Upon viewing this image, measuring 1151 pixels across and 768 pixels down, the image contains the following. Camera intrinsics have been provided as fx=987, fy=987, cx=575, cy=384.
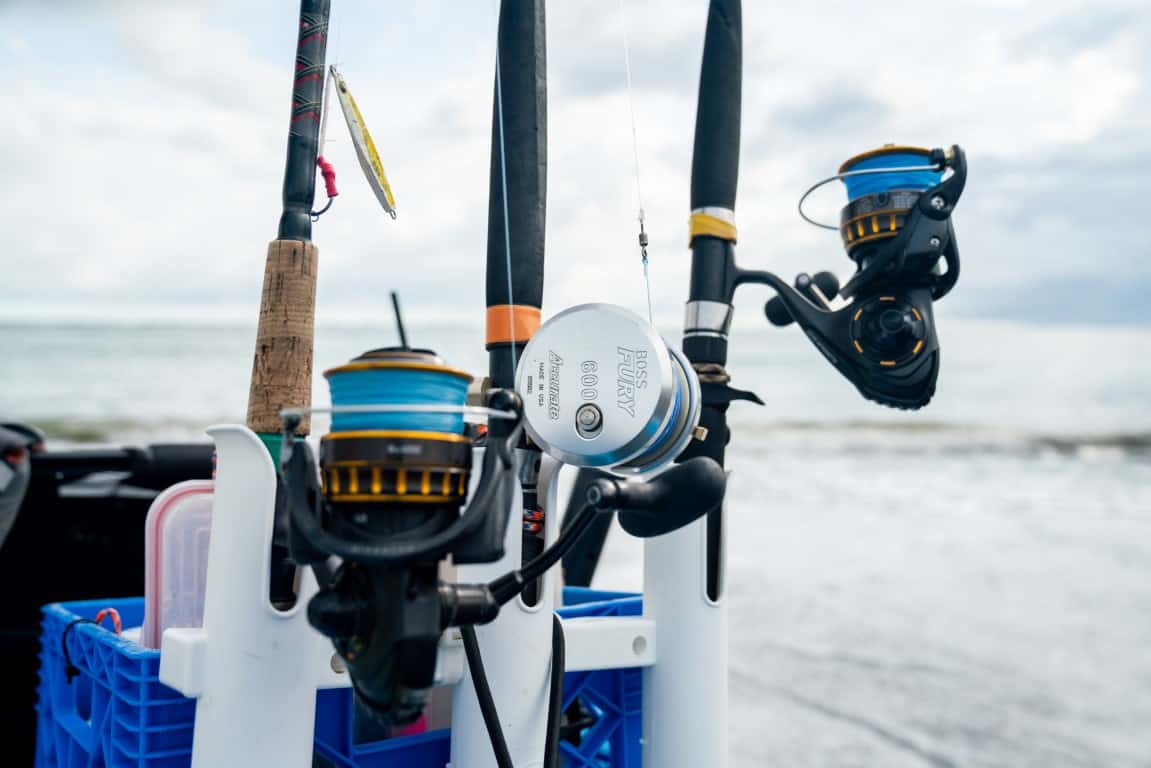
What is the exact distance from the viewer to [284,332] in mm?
1235

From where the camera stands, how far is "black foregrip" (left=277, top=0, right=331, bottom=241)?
123 centimetres

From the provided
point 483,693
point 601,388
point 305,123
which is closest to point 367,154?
point 305,123

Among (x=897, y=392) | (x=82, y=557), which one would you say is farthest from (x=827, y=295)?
(x=82, y=557)

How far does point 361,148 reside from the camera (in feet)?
3.90

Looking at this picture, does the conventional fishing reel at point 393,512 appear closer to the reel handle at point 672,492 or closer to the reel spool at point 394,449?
the reel spool at point 394,449

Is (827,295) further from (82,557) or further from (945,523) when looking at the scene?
(945,523)

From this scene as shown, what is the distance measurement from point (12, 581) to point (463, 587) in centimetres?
158

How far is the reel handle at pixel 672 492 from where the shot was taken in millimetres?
919

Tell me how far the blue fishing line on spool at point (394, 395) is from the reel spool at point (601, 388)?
0.21 metres

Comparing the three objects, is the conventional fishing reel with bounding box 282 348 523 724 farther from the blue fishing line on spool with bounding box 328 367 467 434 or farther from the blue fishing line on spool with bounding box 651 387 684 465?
the blue fishing line on spool with bounding box 651 387 684 465

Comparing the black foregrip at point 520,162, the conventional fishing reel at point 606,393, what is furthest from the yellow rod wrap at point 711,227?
the conventional fishing reel at point 606,393

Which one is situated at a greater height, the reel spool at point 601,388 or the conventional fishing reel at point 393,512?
the reel spool at point 601,388

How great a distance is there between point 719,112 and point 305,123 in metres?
0.64

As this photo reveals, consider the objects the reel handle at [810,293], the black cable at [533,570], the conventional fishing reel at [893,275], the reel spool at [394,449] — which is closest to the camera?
the reel spool at [394,449]
